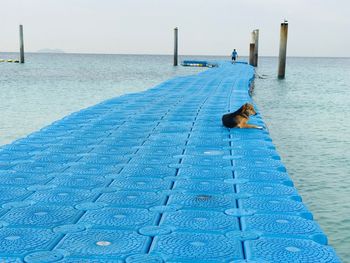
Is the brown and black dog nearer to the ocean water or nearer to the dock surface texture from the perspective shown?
the dock surface texture

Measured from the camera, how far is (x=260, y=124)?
30.1ft

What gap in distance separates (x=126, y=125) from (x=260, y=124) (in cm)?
267

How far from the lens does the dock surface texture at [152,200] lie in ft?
10.9

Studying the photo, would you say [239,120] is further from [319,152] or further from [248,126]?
[319,152]

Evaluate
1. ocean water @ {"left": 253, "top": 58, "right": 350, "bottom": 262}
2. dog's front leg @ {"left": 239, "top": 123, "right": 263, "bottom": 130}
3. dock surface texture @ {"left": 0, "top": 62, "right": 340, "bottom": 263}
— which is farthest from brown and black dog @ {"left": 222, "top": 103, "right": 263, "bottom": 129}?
ocean water @ {"left": 253, "top": 58, "right": 350, "bottom": 262}

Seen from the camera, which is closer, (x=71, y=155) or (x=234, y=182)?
(x=234, y=182)

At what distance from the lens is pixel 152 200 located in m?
4.45

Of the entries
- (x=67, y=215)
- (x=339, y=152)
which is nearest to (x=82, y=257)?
(x=67, y=215)

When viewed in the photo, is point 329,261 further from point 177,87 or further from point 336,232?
point 177,87

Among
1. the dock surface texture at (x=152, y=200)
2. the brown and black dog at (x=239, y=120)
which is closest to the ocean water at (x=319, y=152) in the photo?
the dock surface texture at (x=152, y=200)

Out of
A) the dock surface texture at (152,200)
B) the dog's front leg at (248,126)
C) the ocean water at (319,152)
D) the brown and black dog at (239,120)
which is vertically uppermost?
the brown and black dog at (239,120)

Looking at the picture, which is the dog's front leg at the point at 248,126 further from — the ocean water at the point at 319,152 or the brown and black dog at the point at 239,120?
the ocean water at the point at 319,152

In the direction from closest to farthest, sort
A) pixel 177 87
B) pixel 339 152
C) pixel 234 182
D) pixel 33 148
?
pixel 234 182 → pixel 33 148 → pixel 339 152 → pixel 177 87

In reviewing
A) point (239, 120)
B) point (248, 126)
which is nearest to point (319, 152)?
point (248, 126)
